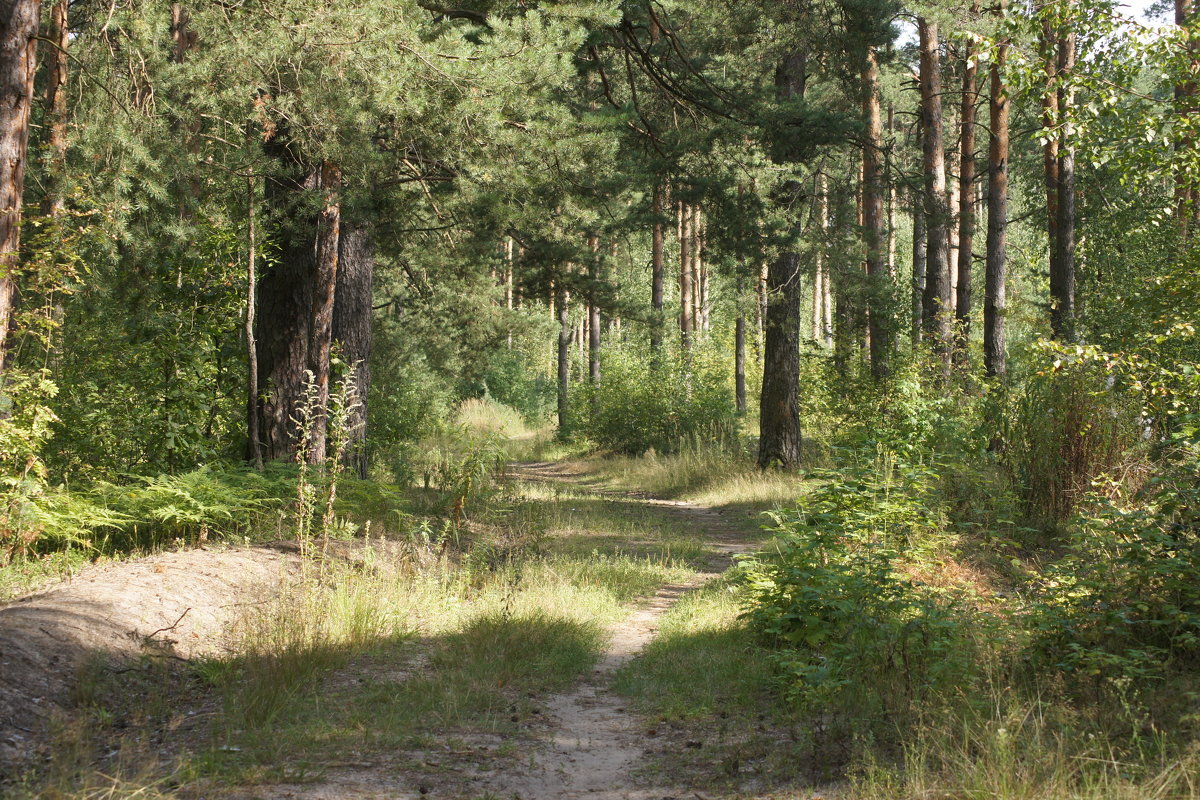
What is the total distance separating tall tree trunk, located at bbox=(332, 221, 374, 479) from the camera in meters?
11.2

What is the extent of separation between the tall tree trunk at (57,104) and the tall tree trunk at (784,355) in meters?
10.1

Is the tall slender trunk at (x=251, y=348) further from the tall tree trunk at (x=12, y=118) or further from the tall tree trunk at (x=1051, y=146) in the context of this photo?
the tall tree trunk at (x=1051, y=146)

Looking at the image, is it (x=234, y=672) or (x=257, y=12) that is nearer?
(x=234, y=672)

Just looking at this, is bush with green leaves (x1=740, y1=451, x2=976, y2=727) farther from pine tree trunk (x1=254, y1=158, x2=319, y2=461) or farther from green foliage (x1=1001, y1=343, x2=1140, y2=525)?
pine tree trunk (x1=254, y1=158, x2=319, y2=461)

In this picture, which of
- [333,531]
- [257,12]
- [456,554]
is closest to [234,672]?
[333,531]

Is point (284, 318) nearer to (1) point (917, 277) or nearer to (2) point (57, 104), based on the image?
(2) point (57, 104)

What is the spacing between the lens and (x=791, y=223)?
13227 mm

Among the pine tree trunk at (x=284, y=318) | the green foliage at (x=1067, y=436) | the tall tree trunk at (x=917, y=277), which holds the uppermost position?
Answer: the tall tree trunk at (x=917, y=277)

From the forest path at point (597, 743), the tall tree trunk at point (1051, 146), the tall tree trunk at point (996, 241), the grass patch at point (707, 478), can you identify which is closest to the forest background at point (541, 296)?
the tall tree trunk at point (1051, 146)

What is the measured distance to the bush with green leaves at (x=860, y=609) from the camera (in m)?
4.38

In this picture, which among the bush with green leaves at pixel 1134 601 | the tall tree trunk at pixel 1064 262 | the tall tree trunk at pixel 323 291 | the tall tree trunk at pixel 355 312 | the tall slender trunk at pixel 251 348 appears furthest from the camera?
the tall tree trunk at pixel 1064 262

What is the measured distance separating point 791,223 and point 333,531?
827 centimetres

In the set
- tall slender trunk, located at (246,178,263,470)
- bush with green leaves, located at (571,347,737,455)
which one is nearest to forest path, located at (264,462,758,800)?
tall slender trunk, located at (246,178,263,470)

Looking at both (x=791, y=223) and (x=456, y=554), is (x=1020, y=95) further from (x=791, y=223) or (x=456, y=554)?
(x=456, y=554)
